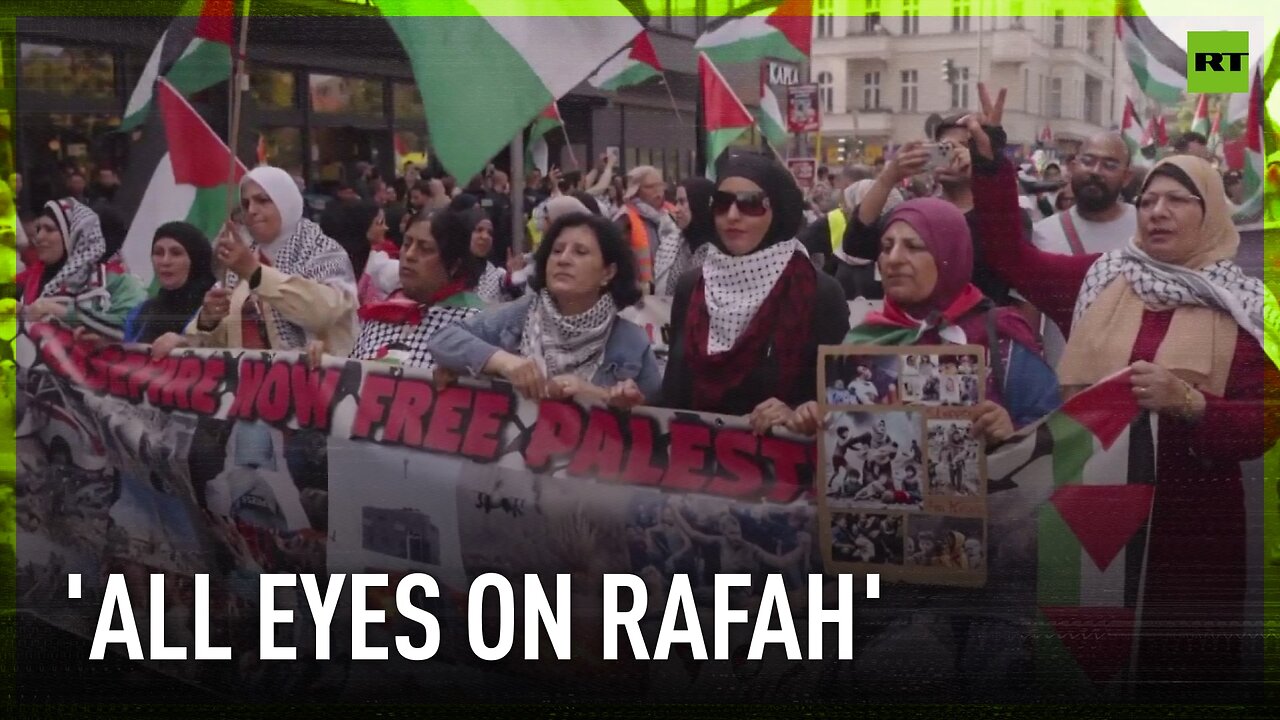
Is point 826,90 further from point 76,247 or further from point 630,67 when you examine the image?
point 76,247

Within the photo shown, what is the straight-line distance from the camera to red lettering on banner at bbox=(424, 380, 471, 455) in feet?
9.71

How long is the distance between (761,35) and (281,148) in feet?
3.39

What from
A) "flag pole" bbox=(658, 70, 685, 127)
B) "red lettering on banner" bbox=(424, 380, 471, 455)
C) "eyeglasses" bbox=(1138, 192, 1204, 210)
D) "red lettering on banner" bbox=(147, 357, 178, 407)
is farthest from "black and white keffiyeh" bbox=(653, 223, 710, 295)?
"red lettering on banner" bbox=(147, 357, 178, 407)

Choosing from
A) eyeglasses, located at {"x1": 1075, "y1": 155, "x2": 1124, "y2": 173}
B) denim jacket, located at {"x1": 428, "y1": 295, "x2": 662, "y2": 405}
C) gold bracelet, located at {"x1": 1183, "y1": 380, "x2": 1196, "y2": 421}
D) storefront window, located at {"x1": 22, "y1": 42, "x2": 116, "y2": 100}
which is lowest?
gold bracelet, located at {"x1": 1183, "y1": 380, "x2": 1196, "y2": 421}

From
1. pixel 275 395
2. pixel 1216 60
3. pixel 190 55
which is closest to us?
pixel 1216 60

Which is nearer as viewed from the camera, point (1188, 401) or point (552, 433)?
point (1188, 401)

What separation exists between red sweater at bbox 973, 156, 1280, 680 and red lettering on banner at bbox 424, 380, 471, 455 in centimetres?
109

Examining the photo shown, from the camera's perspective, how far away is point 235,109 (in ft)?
9.64

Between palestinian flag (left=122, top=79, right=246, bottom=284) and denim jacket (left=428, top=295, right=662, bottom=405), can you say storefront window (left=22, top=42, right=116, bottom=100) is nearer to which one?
palestinian flag (left=122, top=79, right=246, bottom=284)

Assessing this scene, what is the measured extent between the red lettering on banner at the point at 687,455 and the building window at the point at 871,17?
0.82 m

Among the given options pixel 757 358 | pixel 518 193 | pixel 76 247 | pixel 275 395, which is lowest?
pixel 275 395

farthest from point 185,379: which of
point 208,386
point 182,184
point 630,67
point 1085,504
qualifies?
point 1085,504

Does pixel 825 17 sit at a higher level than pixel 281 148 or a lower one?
higher

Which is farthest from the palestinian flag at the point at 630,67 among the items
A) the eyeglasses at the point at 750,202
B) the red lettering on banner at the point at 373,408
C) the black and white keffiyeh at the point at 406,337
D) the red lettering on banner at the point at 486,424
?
the red lettering on banner at the point at 373,408
